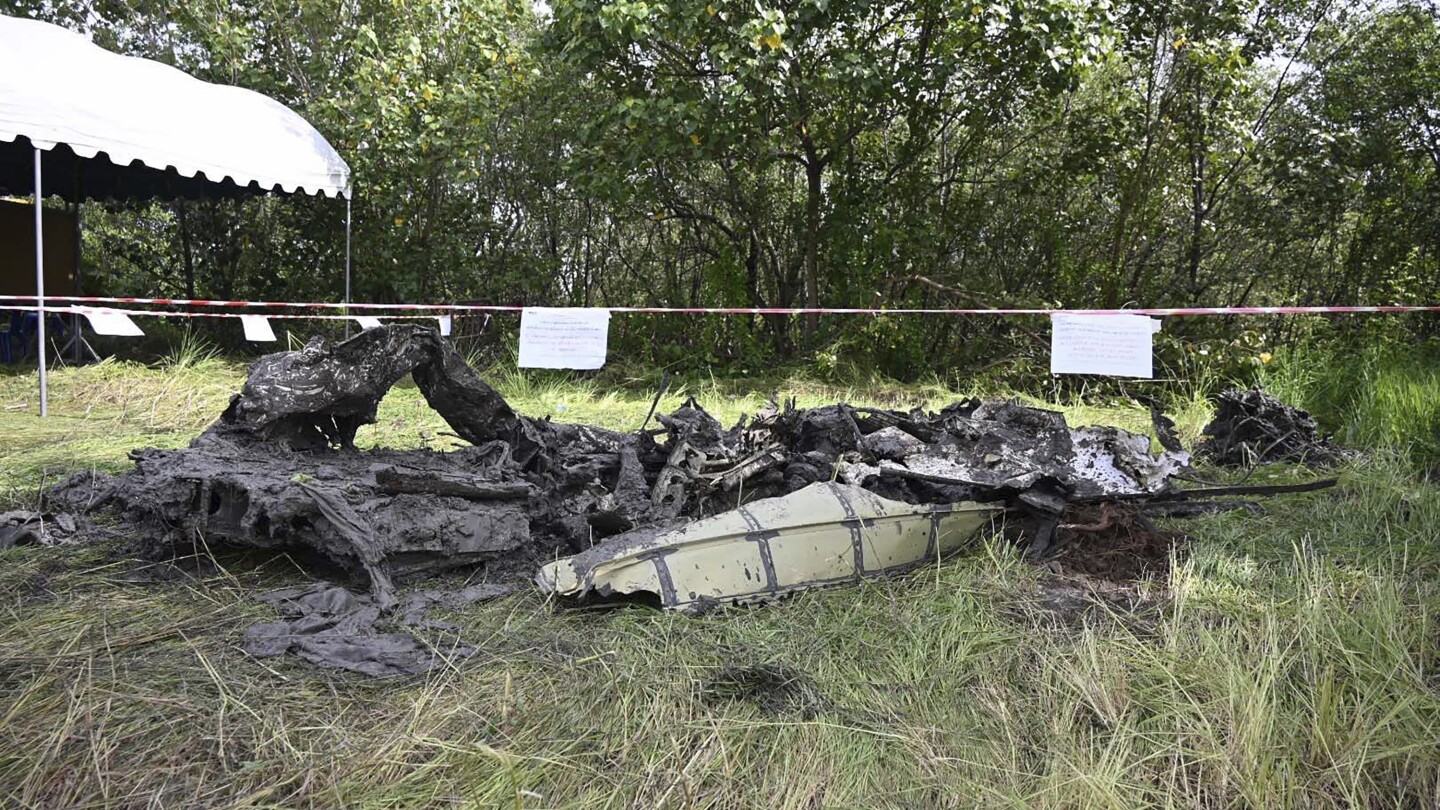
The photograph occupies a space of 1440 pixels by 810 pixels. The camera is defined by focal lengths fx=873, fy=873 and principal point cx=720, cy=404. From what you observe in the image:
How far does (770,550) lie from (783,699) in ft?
2.39

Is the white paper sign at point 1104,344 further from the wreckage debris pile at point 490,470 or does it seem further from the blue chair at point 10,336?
the blue chair at point 10,336

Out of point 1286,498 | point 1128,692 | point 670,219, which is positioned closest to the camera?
point 1128,692

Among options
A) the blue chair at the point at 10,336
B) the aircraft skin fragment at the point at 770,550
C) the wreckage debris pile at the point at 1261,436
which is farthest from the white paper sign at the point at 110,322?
the wreckage debris pile at the point at 1261,436

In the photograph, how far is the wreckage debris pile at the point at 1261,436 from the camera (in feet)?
16.7

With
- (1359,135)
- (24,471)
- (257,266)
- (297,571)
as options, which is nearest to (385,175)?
(257,266)

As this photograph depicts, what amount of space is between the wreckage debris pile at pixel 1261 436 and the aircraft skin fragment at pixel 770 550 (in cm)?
284

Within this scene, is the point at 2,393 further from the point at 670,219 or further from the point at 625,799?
the point at 625,799

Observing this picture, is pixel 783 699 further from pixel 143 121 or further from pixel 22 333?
pixel 22 333

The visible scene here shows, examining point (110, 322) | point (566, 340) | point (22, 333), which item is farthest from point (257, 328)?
point (22, 333)

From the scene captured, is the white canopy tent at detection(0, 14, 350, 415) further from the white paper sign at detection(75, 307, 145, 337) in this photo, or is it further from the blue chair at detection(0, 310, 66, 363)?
the blue chair at detection(0, 310, 66, 363)

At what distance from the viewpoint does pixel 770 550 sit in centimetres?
299

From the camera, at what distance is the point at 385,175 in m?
10.0

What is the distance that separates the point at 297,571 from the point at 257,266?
9720 mm

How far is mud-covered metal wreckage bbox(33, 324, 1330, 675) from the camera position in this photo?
9.43 feet
